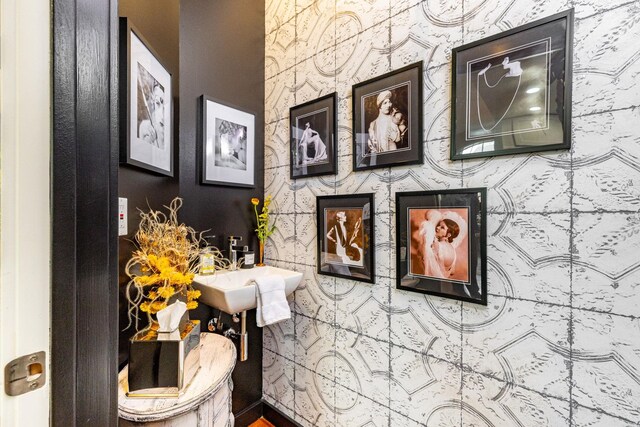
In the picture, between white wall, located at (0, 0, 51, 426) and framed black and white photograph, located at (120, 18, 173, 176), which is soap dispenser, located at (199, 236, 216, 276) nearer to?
framed black and white photograph, located at (120, 18, 173, 176)

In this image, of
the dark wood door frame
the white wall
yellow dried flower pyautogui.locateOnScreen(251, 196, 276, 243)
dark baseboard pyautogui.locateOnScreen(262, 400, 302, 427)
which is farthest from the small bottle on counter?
the white wall

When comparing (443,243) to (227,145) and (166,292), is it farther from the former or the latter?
(227,145)

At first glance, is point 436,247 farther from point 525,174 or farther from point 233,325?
point 233,325

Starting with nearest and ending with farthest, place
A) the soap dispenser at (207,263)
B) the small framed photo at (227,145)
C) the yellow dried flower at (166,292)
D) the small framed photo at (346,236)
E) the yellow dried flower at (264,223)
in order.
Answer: the yellow dried flower at (166,292), the small framed photo at (346,236), the soap dispenser at (207,263), the small framed photo at (227,145), the yellow dried flower at (264,223)

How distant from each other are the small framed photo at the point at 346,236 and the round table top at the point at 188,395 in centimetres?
68

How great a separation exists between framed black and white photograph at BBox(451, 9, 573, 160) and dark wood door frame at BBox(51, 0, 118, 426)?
117 cm

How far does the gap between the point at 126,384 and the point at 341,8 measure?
202 cm

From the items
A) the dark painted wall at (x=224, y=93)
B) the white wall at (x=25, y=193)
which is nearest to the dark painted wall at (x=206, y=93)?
the dark painted wall at (x=224, y=93)

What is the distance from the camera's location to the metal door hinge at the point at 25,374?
0.46 meters

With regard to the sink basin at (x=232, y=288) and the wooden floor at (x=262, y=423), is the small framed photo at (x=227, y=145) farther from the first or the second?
the wooden floor at (x=262, y=423)

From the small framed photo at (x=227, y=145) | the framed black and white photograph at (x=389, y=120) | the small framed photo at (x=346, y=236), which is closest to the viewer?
the framed black and white photograph at (x=389, y=120)

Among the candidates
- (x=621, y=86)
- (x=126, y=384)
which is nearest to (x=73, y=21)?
(x=126, y=384)

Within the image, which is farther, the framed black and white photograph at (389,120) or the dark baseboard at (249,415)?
the dark baseboard at (249,415)

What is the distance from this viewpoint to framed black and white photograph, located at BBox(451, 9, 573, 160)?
94 centimetres
